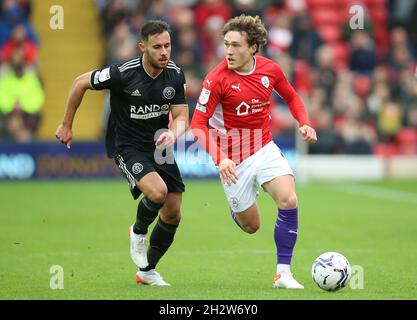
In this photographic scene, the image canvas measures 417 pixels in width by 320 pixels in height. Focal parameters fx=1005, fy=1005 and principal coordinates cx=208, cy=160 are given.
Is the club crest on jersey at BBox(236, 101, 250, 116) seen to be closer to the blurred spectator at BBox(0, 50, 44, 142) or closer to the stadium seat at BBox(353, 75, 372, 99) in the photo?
the blurred spectator at BBox(0, 50, 44, 142)

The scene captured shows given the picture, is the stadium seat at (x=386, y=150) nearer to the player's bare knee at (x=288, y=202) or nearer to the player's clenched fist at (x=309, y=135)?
the player's clenched fist at (x=309, y=135)

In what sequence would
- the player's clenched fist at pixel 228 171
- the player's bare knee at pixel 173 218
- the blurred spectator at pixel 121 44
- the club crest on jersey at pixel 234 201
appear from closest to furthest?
the player's clenched fist at pixel 228 171 → the player's bare knee at pixel 173 218 → the club crest on jersey at pixel 234 201 → the blurred spectator at pixel 121 44

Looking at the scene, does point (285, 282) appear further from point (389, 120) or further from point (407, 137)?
point (407, 137)

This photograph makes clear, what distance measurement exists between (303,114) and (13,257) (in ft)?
11.4

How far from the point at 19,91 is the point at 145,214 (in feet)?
38.2

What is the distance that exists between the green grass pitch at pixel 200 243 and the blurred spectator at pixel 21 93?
163cm

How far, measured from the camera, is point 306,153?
1986cm

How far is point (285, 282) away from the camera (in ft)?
27.0

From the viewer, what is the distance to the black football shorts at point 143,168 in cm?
866

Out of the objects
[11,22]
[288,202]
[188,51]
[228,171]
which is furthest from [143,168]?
[11,22]

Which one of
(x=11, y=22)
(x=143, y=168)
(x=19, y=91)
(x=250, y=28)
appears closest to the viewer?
(x=143, y=168)

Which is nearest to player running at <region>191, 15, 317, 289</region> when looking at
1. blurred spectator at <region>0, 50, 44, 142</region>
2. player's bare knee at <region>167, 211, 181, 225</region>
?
player's bare knee at <region>167, 211, 181, 225</region>

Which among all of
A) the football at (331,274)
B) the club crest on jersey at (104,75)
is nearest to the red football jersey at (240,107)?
the club crest on jersey at (104,75)

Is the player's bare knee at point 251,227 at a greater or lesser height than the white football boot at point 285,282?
greater
